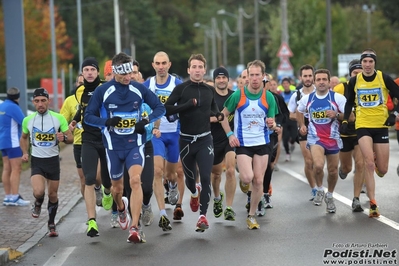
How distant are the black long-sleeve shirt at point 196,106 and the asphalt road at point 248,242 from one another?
1299 mm

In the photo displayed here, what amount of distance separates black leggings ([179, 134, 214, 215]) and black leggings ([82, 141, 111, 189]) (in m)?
0.99

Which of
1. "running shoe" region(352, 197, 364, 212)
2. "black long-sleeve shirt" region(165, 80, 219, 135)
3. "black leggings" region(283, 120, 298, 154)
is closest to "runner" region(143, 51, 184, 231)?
"black long-sleeve shirt" region(165, 80, 219, 135)

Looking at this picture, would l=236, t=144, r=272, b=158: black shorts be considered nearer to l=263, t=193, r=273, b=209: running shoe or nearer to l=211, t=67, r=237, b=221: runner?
l=211, t=67, r=237, b=221: runner

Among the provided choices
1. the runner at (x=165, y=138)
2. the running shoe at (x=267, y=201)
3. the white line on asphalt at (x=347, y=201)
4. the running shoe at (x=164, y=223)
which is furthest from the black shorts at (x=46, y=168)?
the white line on asphalt at (x=347, y=201)

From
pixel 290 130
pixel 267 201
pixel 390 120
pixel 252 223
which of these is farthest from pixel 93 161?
pixel 290 130

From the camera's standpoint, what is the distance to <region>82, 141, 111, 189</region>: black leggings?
11.2 metres

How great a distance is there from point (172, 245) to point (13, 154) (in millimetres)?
5709

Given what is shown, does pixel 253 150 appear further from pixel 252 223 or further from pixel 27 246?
pixel 27 246

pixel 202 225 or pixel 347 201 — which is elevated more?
pixel 202 225

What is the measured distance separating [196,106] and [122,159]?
137 centimetres

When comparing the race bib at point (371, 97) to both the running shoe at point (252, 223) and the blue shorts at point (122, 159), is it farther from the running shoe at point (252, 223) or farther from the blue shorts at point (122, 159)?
the blue shorts at point (122, 159)

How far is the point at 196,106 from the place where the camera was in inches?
454

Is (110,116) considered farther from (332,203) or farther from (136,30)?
(136,30)

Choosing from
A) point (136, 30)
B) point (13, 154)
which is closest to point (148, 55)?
point (136, 30)
